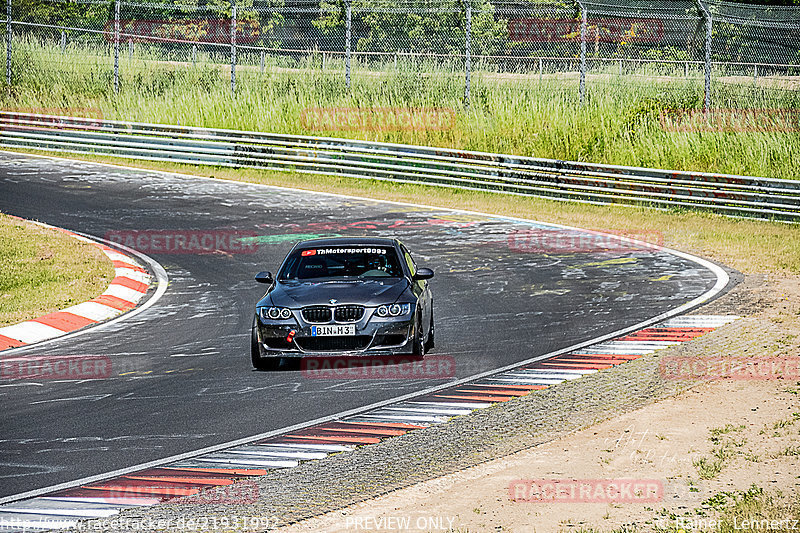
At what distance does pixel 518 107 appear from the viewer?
86.5 feet

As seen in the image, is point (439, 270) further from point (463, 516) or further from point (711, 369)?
point (463, 516)

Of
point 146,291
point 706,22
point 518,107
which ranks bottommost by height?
point 146,291

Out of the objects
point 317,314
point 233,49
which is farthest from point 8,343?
point 233,49

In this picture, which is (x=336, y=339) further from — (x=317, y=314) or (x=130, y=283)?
(x=130, y=283)

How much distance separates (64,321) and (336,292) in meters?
4.26

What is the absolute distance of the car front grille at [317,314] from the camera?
34.4 ft

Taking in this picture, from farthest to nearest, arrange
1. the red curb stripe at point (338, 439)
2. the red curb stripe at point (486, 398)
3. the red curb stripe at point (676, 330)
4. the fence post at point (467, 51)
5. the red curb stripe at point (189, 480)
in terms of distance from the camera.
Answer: the fence post at point (467, 51) → the red curb stripe at point (676, 330) → the red curb stripe at point (486, 398) → the red curb stripe at point (338, 439) → the red curb stripe at point (189, 480)

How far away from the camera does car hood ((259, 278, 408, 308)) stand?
10.6 meters

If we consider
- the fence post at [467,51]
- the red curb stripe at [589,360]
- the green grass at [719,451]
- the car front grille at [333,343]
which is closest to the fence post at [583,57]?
the fence post at [467,51]

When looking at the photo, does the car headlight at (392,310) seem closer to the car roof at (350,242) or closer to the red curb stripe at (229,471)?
the car roof at (350,242)

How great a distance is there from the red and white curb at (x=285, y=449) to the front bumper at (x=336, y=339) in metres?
0.94

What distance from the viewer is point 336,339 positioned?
10.4 metres

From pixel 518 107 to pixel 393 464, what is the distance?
19653 mm

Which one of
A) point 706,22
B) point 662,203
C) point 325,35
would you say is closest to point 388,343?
point 662,203
